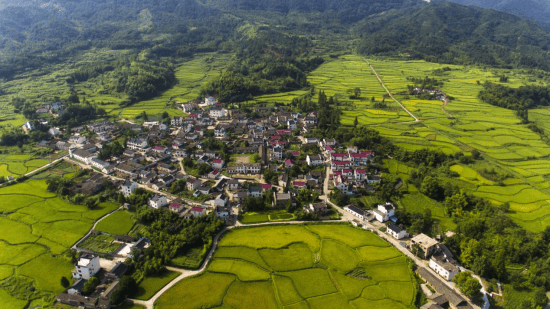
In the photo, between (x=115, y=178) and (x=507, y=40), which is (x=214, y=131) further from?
(x=507, y=40)

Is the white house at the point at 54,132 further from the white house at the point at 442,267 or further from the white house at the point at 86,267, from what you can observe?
the white house at the point at 442,267

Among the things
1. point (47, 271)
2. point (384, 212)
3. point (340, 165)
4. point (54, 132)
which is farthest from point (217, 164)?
point (54, 132)

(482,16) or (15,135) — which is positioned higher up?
(482,16)

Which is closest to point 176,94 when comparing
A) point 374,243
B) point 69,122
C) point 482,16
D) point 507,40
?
point 69,122

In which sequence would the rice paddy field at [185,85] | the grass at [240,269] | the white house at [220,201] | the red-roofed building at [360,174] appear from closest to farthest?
the grass at [240,269] → the white house at [220,201] → the red-roofed building at [360,174] → the rice paddy field at [185,85]

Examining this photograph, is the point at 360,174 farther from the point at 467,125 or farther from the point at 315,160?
the point at 467,125

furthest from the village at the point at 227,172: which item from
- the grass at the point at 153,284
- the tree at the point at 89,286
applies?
the grass at the point at 153,284
